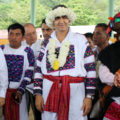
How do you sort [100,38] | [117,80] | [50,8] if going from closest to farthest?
[117,80], [100,38], [50,8]

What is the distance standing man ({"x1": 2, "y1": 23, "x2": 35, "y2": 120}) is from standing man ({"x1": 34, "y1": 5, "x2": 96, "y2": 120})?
0.65m

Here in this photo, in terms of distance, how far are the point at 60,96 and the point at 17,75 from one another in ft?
2.92

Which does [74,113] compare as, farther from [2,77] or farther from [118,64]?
[2,77]

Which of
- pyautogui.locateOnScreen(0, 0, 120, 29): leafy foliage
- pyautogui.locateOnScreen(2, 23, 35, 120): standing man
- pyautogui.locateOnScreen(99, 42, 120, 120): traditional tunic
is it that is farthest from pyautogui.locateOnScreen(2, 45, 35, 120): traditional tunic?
pyautogui.locateOnScreen(0, 0, 120, 29): leafy foliage

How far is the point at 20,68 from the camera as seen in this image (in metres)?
3.01

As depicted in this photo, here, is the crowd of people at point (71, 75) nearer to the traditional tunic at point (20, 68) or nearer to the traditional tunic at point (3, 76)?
the traditional tunic at point (3, 76)

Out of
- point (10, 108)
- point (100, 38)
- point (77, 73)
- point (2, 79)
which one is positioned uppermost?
point (100, 38)

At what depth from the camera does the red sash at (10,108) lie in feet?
9.75

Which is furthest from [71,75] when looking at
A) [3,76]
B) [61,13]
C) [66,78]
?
[3,76]

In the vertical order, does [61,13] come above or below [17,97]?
above

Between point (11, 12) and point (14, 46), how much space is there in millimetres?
5801

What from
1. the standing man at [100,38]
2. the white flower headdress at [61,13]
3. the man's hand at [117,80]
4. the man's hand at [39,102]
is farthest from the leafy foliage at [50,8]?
the man's hand at [117,80]

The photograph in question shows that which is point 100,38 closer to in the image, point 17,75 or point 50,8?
point 17,75

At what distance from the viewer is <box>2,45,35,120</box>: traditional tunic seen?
9.75ft
